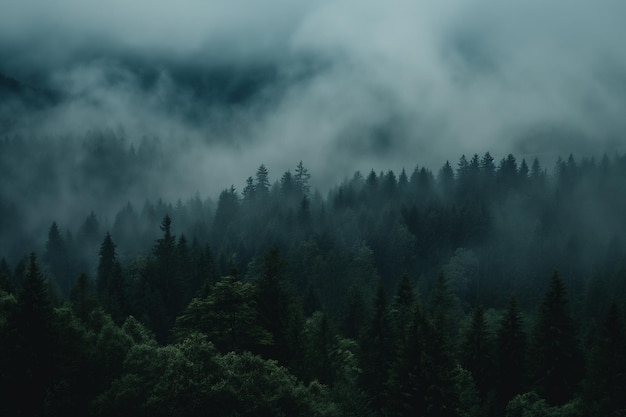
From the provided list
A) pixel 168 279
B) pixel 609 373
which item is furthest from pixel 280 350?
pixel 168 279

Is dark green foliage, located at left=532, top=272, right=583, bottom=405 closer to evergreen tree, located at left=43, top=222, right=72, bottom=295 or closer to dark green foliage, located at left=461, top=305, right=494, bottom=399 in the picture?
dark green foliage, located at left=461, top=305, right=494, bottom=399

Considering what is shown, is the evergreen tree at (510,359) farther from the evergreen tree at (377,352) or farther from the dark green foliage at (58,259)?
the dark green foliage at (58,259)

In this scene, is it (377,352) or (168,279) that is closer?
(377,352)

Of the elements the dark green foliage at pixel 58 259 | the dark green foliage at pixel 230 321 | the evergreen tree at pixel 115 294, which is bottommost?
the dark green foliage at pixel 230 321

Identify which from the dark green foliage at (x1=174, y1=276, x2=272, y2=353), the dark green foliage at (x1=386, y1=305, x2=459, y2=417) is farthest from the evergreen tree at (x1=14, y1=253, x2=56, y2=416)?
the dark green foliage at (x1=386, y1=305, x2=459, y2=417)

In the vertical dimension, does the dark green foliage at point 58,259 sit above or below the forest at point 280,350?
above

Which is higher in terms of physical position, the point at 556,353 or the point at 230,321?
the point at 230,321

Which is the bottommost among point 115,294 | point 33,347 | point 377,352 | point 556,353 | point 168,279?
point 556,353

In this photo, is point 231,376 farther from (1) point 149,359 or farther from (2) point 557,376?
(2) point 557,376

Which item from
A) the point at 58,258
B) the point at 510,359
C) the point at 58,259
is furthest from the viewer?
the point at 58,258

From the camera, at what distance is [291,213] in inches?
6954

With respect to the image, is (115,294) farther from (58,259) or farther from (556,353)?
(58,259)

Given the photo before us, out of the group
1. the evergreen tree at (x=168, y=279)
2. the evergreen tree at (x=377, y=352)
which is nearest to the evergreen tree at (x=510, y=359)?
the evergreen tree at (x=377, y=352)

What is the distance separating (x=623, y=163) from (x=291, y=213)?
9761cm
